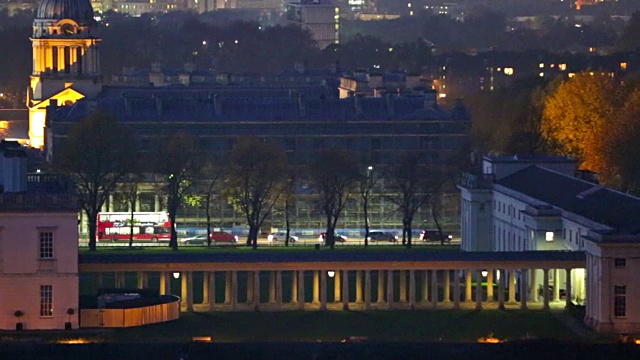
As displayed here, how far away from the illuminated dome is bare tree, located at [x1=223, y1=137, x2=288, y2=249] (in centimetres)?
3220

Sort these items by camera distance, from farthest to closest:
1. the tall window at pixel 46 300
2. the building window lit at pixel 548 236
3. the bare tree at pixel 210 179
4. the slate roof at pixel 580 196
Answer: the bare tree at pixel 210 179
the building window lit at pixel 548 236
the slate roof at pixel 580 196
the tall window at pixel 46 300

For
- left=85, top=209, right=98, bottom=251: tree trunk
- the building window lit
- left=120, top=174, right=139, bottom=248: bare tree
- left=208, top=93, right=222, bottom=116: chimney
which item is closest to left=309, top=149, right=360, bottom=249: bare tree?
left=120, top=174, right=139, bottom=248: bare tree

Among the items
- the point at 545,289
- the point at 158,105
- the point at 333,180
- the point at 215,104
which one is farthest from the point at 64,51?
the point at 545,289

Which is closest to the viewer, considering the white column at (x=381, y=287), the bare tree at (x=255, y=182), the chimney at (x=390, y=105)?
the white column at (x=381, y=287)

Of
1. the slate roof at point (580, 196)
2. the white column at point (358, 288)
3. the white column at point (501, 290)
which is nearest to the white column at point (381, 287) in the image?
the white column at point (358, 288)

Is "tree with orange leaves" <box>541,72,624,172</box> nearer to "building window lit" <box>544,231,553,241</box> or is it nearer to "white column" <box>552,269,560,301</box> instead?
"building window lit" <box>544,231,553,241</box>

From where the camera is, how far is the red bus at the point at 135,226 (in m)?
128

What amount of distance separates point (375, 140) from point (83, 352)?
55685 millimetres

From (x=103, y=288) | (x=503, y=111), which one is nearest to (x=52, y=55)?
(x=503, y=111)

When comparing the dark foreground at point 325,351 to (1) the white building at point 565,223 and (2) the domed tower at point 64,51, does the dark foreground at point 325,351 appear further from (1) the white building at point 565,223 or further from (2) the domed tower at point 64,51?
(2) the domed tower at point 64,51

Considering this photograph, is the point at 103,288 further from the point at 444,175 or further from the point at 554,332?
the point at 444,175

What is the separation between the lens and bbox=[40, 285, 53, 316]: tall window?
3755 inches

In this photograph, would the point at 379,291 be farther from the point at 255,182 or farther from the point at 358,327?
the point at 255,182

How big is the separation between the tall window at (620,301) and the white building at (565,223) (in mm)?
28
